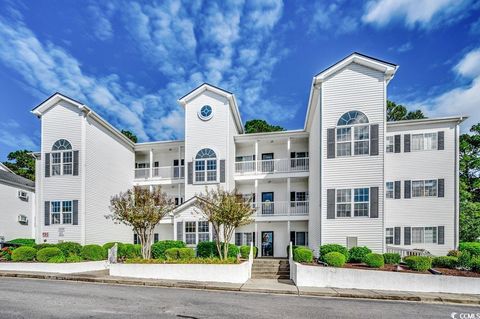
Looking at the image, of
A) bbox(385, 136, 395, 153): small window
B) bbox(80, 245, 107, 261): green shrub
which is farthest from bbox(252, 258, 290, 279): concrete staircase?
bbox(385, 136, 395, 153): small window

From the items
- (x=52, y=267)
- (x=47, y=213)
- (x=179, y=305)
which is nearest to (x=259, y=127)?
(x=47, y=213)

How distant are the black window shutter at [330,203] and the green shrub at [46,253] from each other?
50.2 ft

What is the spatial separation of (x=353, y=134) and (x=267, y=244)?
9.84 meters

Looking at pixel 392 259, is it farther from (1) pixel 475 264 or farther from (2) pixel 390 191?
(2) pixel 390 191

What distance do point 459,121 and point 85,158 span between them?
23.9 metres

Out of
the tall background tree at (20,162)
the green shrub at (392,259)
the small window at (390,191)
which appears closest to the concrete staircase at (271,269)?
the green shrub at (392,259)

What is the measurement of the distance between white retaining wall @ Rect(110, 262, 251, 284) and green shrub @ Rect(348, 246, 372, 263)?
535 centimetres

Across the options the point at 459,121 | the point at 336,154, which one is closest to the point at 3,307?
the point at 336,154

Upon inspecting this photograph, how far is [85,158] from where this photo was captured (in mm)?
19156

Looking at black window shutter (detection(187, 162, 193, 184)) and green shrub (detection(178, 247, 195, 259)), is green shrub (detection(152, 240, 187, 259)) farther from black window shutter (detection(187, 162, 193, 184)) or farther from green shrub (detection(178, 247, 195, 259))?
black window shutter (detection(187, 162, 193, 184))

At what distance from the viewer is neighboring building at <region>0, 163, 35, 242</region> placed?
23266 millimetres

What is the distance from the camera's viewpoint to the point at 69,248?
56.5 feet

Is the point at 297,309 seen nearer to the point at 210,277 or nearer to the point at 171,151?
the point at 210,277

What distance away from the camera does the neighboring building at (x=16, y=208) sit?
23.3 meters
